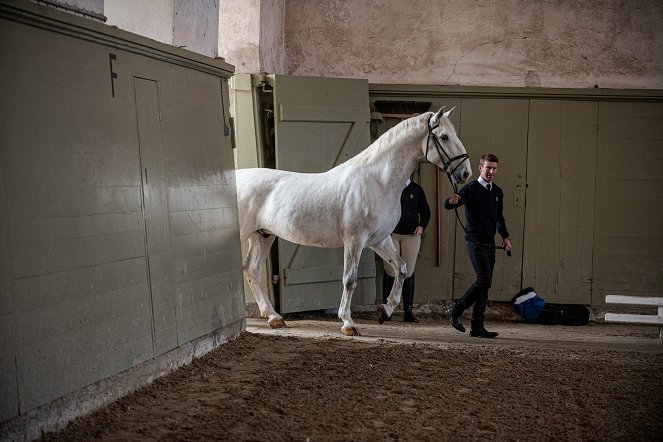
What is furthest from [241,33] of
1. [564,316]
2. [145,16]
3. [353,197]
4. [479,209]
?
[564,316]

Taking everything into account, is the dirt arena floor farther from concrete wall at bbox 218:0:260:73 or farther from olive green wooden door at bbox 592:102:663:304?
concrete wall at bbox 218:0:260:73

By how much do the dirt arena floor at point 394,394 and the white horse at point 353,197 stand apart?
802mm

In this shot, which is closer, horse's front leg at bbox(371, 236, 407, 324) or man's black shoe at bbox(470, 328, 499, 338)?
man's black shoe at bbox(470, 328, 499, 338)

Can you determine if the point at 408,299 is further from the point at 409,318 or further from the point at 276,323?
the point at 276,323

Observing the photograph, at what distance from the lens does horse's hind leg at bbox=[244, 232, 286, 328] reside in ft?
26.2

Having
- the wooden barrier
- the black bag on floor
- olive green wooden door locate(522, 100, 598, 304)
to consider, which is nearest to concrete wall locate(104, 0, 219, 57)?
olive green wooden door locate(522, 100, 598, 304)

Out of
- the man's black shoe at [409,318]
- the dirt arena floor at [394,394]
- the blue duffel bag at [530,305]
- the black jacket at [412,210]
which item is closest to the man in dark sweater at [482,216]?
the dirt arena floor at [394,394]

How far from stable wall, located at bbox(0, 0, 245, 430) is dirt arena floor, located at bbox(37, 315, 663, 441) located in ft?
1.21

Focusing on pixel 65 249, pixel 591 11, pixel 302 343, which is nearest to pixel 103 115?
pixel 65 249

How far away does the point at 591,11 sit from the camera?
→ 918cm

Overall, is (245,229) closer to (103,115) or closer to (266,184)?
(266,184)

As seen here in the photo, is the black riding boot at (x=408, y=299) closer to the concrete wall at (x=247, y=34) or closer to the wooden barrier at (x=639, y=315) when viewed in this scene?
the wooden barrier at (x=639, y=315)

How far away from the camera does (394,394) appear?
5051 mm

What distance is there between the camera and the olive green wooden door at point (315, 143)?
8.55 m
